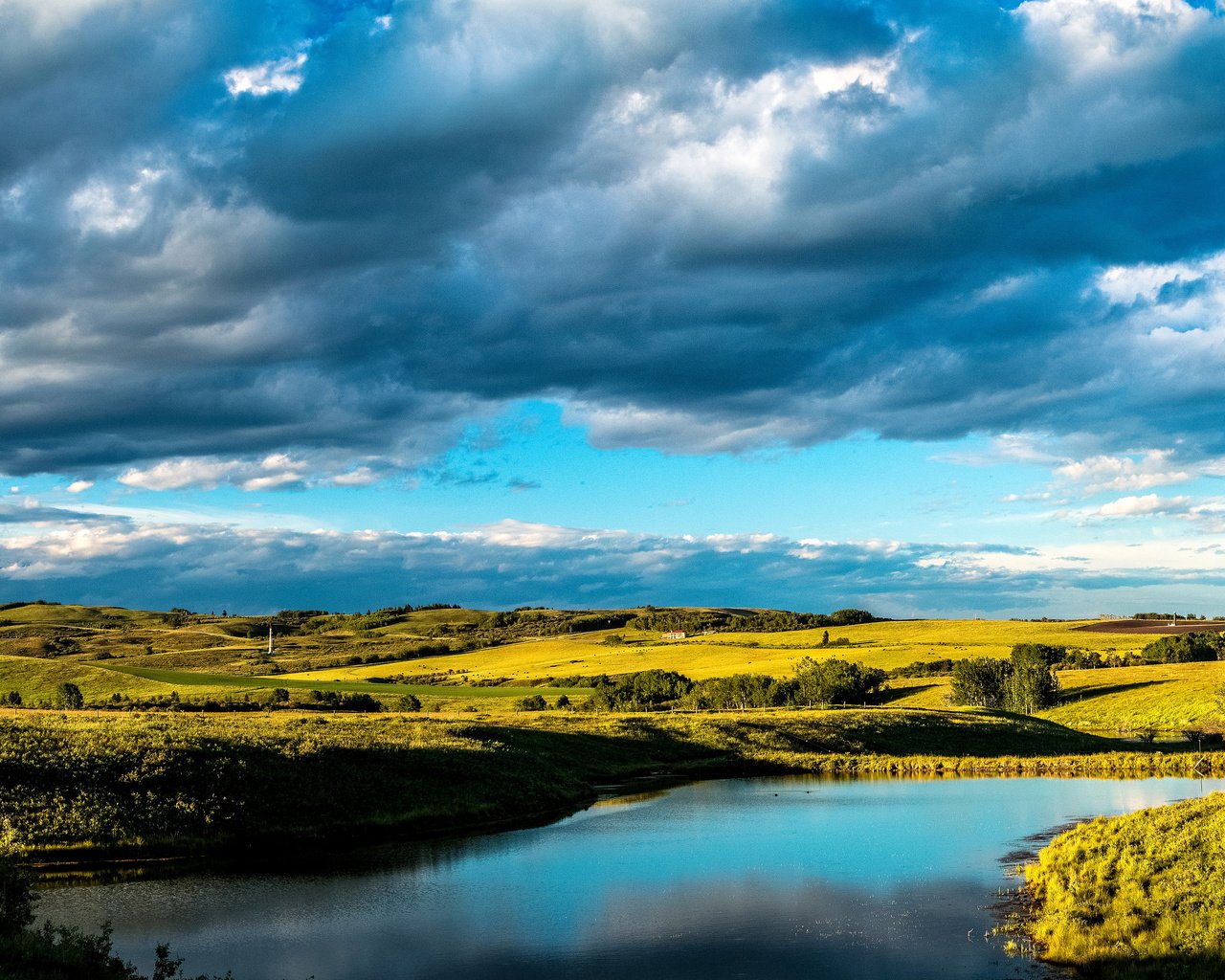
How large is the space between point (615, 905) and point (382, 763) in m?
28.4

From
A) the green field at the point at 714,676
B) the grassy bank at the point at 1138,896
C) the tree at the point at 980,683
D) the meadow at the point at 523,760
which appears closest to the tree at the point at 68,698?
the green field at the point at 714,676

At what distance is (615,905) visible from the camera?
33.2 meters

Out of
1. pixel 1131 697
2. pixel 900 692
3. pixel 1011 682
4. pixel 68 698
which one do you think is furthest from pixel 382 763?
pixel 1131 697

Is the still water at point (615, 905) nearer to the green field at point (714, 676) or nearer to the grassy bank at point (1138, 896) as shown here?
the grassy bank at point (1138, 896)

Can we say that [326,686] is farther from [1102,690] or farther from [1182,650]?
[1182,650]

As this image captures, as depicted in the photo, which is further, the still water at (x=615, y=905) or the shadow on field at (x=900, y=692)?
the shadow on field at (x=900, y=692)

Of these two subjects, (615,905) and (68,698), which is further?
(68,698)

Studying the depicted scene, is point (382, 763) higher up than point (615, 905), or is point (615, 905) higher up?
point (382, 763)

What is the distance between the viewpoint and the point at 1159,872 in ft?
101

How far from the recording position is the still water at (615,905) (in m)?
26.8

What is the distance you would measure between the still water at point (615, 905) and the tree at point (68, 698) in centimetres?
8700

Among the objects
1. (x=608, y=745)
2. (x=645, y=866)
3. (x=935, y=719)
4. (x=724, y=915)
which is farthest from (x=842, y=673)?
(x=724, y=915)

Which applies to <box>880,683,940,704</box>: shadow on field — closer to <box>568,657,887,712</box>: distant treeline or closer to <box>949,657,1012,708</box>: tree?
<box>568,657,887,712</box>: distant treeline

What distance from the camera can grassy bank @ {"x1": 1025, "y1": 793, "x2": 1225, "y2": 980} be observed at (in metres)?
Answer: 25.3
